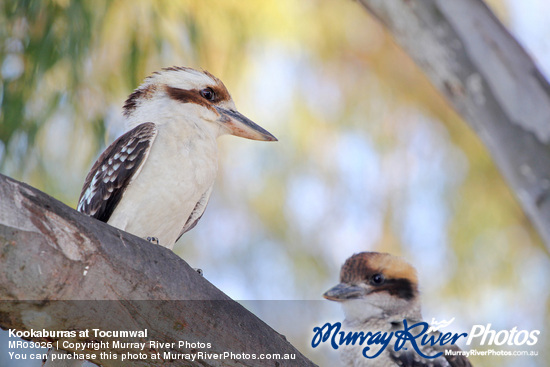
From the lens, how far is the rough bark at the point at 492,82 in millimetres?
2236

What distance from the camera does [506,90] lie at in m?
2.29

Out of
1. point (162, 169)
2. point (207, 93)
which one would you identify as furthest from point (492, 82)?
point (162, 169)

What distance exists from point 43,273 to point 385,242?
→ 2.83 metres

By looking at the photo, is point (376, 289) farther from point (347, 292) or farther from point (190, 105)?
point (190, 105)

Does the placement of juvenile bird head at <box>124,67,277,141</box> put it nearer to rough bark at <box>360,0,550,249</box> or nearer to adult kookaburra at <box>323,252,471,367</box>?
adult kookaburra at <box>323,252,471,367</box>

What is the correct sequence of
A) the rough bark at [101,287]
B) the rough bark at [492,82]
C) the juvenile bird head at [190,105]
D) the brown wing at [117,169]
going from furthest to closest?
the rough bark at [492,82] → the juvenile bird head at [190,105] → the brown wing at [117,169] → the rough bark at [101,287]

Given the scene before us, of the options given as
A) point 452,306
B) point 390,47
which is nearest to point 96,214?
point 452,306

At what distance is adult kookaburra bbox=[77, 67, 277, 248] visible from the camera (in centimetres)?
170

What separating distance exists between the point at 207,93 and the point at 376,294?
0.73 m

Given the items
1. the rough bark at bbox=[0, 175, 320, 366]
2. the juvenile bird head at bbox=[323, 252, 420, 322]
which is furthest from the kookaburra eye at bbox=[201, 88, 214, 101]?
the rough bark at bbox=[0, 175, 320, 366]

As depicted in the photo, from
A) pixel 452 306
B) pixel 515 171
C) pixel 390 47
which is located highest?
pixel 390 47

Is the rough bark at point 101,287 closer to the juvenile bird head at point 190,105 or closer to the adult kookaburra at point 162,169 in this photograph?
the adult kookaburra at point 162,169

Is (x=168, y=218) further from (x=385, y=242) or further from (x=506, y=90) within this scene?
(x=385, y=242)

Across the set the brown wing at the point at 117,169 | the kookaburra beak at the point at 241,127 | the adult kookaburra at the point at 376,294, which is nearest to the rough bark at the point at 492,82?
the adult kookaburra at the point at 376,294
